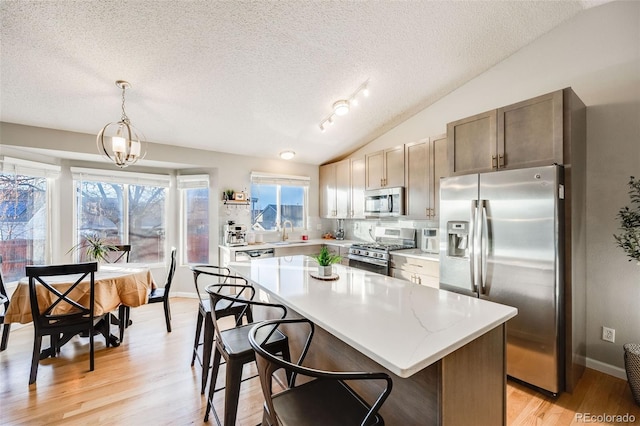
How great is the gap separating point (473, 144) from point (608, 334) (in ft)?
6.53

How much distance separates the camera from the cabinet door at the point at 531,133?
7.07 feet

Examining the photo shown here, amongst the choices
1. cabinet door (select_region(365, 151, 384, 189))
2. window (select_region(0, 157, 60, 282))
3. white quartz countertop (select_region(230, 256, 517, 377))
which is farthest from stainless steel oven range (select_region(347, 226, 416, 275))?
window (select_region(0, 157, 60, 282))

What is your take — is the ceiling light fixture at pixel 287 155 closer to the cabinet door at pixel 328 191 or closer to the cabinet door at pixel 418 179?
the cabinet door at pixel 328 191

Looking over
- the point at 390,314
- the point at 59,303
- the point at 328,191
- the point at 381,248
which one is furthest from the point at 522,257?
the point at 59,303

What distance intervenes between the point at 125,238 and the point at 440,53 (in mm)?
4867

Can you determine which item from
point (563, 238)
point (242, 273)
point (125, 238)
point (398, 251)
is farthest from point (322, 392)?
point (125, 238)

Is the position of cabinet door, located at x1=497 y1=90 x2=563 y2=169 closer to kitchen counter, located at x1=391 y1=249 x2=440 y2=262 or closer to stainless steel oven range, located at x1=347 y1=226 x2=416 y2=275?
kitchen counter, located at x1=391 y1=249 x2=440 y2=262

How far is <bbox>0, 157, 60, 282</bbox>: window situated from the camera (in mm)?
3270

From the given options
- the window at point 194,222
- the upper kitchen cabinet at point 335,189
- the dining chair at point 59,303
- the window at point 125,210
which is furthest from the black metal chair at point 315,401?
the window at point 125,210

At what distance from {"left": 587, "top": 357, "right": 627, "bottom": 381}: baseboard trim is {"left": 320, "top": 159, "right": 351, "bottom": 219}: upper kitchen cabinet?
10.5ft

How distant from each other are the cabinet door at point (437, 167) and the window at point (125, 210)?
397 cm

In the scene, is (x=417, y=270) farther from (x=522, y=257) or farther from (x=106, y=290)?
(x=106, y=290)

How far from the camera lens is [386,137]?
4.39 meters

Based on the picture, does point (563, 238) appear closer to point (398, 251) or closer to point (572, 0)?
point (398, 251)
